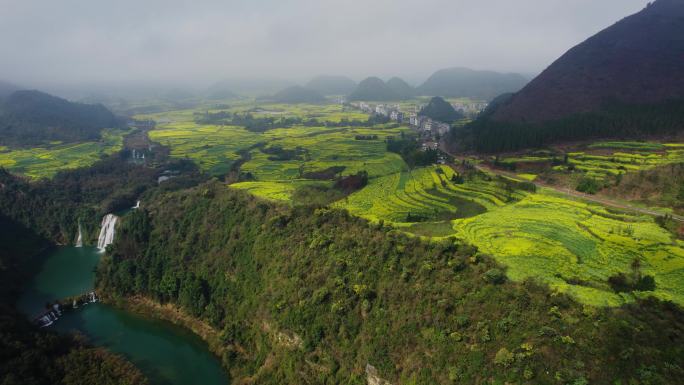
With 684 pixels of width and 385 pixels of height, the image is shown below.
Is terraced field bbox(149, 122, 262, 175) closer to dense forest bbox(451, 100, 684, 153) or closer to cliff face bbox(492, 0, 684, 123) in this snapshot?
dense forest bbox(451, 100, 684, 153)

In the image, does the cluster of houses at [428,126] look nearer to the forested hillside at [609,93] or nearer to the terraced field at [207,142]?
the forested hillside at [609,93]

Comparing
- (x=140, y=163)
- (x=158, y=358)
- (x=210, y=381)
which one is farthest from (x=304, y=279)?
(x=140, y=163)

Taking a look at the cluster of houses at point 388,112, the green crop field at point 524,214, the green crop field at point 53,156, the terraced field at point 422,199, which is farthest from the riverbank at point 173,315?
the cluster of houses at point 388,112

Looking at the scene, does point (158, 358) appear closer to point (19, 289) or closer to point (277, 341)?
point (277, 341)

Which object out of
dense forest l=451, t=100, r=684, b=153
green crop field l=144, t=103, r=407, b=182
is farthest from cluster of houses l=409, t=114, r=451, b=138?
dense forest l=451, t=100, r=684, b=153

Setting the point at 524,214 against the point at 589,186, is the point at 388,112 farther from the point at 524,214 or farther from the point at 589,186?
the point at 524,214

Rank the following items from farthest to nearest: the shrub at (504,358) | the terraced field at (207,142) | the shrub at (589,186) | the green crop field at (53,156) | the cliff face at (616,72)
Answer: the terraced field at (207,142) < the green crop field at (53,156) < the cliff face at (616,72) < the shrub at (589,186) < the shrub at (504,358)
